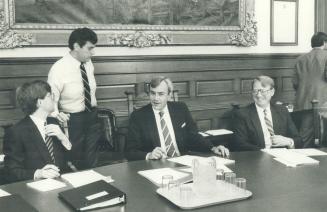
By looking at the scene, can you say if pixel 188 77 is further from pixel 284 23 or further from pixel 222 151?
pixel 222 151

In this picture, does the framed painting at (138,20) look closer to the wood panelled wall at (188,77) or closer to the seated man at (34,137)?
the wood panelled wall at (188,77)

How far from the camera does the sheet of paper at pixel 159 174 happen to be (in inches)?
100

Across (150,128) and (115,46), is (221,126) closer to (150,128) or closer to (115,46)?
(115,46)

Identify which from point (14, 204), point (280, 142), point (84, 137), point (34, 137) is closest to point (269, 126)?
point (280, 142)

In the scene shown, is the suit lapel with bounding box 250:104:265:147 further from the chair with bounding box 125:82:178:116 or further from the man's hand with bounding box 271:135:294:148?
the chair with bounding box 125:82:178:116

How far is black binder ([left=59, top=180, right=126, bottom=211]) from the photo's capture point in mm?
2096

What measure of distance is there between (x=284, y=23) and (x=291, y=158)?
3.73 metres

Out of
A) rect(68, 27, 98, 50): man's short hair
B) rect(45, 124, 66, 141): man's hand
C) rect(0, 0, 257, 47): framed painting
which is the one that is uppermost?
rect(0, 0, 257, 47): framed painting

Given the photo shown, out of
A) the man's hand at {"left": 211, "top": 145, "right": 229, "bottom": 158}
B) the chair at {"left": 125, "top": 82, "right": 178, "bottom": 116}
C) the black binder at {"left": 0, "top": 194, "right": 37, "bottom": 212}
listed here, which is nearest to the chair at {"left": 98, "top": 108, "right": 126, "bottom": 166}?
the chair at {"left": 125, "top": 82, "right": 178, "bottom": 116}

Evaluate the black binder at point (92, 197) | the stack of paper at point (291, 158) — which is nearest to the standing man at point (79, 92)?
the stack of paper at point (291, 158)

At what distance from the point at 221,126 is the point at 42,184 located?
12.4 feet

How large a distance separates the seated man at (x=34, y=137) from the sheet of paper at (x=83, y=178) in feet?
1.33

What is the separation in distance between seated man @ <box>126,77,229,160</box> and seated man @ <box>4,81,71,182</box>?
596 millimetres

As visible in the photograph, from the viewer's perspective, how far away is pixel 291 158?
2990mm
